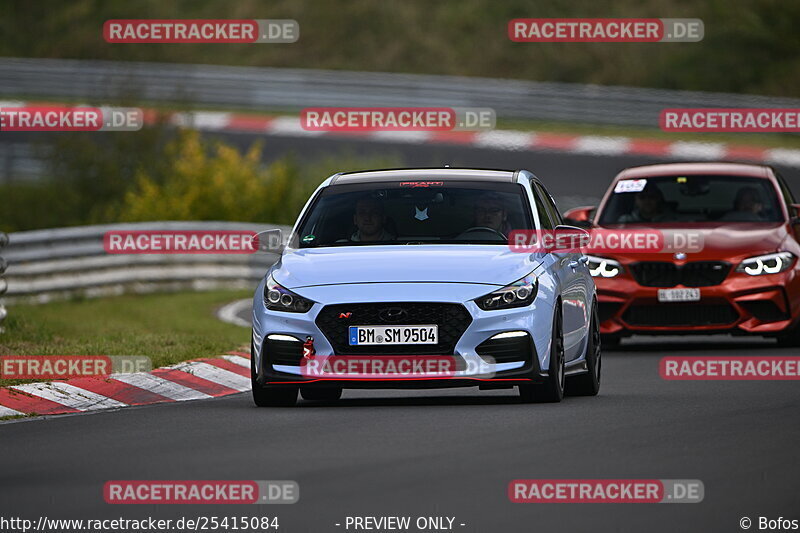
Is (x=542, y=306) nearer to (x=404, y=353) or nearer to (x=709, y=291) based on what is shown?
(x=404, y=353)

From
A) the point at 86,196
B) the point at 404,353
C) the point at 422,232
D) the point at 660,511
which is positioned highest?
the point at 86,196

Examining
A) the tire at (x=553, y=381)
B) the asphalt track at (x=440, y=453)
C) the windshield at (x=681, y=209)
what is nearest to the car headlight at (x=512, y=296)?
the tire at (x=553, y=381)

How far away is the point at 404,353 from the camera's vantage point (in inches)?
461

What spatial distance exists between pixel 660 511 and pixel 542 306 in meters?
4.23

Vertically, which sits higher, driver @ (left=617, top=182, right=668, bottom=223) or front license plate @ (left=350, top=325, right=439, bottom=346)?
driver @ (left=617, top=182, right=668, bottom=223)

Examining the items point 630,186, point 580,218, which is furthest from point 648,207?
point 580,218

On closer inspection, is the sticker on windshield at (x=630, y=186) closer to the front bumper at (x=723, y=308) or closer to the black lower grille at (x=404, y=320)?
the front bumper at (x=723, y=308)

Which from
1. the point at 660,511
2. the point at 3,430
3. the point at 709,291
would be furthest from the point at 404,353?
the point at 709,291

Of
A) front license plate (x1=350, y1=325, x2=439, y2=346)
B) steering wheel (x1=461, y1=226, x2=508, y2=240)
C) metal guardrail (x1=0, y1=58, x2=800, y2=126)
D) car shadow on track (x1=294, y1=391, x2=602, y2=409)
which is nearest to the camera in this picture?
front license plate (x1=350, y1=325, x2=439, y2=346)

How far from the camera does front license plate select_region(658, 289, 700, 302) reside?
17.5 meters

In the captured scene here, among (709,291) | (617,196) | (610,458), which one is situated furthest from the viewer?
(617,196)

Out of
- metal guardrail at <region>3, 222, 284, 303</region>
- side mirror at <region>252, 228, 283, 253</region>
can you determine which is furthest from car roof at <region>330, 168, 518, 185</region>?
metal guardrail at <region>3, 222, 284, 303</region>

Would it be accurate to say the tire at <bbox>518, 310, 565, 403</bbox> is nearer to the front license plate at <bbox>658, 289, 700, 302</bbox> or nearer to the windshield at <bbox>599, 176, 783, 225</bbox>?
the front license plate at <bbox>658, 289, 700, 302</bbox>

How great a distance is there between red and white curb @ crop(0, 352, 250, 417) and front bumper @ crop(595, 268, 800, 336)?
13.5ft
